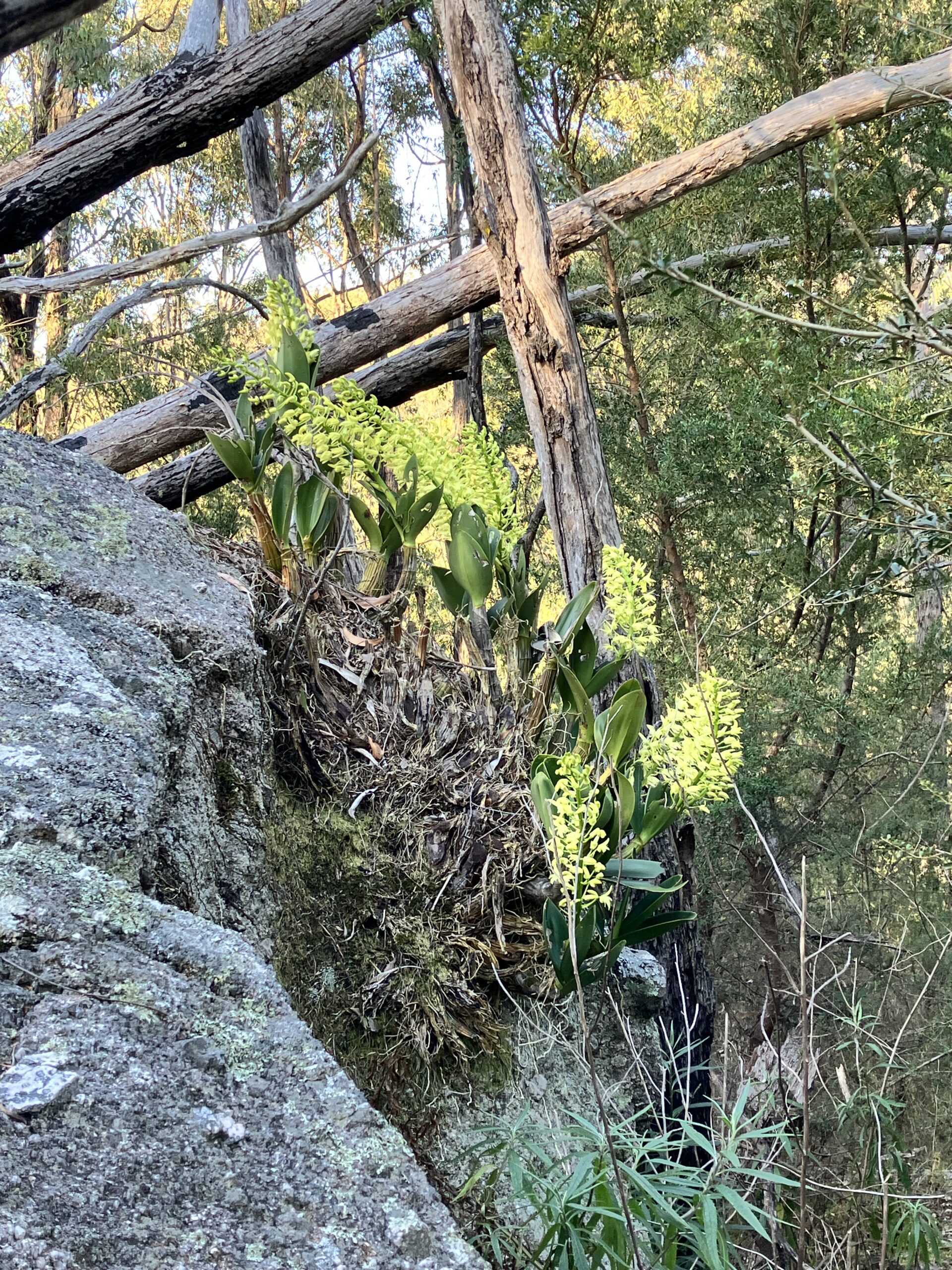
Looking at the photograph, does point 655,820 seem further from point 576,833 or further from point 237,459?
point 237,459

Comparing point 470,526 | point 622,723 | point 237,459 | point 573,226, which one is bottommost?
point 622,723

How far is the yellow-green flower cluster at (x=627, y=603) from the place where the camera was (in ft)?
5.71

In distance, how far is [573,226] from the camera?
3.76 metres

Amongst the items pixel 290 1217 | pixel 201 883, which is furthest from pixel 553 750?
pixel 290 1217

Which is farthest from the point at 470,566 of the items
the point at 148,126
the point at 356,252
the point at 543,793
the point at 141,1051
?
the point at 356,252

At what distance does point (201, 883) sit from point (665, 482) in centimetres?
366

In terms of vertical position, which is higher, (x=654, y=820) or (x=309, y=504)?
(x=309, y=504)

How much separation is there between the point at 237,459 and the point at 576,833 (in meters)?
1.14

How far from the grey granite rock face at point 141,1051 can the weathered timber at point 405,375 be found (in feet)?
10.1

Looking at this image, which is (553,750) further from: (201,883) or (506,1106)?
(201,883)

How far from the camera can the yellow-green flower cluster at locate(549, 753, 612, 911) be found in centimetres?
147

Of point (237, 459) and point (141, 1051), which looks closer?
point (141, 1051)

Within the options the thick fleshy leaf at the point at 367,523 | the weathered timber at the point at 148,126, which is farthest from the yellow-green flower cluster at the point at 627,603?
the weathered timber at the point at 148,126

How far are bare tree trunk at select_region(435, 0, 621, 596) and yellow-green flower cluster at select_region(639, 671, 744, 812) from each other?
161 centimetres
